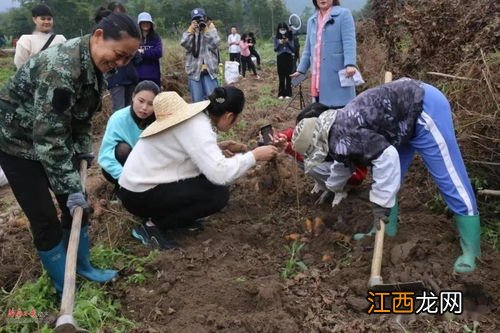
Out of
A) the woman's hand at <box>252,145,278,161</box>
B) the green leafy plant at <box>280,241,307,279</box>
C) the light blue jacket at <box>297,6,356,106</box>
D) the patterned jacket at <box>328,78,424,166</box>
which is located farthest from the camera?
the light blue jacket at <box>297,6,356,106</box>

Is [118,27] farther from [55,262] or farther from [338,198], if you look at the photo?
[338,198]

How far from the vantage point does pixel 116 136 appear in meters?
3.81

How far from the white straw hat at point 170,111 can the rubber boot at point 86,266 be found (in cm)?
71

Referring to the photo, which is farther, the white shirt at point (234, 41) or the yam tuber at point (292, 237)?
the white shirt at point (234, 41)

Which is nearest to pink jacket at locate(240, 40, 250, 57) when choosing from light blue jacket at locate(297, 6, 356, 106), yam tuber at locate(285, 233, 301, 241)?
light blue jacket at locate(297, 6, 356, 106)

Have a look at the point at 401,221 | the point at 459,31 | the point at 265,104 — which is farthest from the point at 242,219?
the point at 265,104

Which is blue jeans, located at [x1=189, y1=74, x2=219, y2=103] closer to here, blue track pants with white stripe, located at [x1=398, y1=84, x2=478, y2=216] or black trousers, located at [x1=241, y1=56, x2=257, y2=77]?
A: blue track pants with white stripe, located at [x1=398, y1=84, x2=478, y2=216]

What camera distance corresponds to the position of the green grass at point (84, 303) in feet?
8.22

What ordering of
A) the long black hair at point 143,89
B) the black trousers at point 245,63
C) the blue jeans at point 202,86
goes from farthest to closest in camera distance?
1. the black trousers at point 245,63
2. the blue jeans at point 202,86
3. the long black hair at point 143,89

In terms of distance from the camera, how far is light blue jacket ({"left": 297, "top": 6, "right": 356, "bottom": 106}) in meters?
4.16

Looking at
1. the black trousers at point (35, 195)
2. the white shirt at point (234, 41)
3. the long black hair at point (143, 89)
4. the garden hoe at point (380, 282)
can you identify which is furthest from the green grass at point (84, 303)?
the white shirt at point (234, 41)

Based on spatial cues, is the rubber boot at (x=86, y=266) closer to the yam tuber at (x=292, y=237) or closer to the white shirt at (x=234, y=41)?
the yam tuber at (x=292, y=237)

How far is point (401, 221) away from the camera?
342 centimetres

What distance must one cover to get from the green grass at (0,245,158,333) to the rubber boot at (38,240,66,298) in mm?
115
